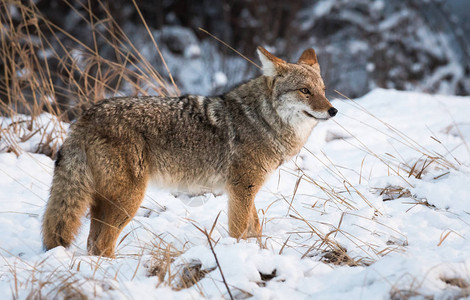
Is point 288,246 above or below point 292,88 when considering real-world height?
below

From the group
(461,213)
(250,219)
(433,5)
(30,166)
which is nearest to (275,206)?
(250,219)

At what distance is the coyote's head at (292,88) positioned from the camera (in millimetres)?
3874

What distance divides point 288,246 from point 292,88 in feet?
5.19

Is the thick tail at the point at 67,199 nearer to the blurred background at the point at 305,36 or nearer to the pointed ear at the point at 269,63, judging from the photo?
the pointed ear at the point at 269,63

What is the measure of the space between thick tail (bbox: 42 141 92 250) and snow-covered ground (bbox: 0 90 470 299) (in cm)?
15

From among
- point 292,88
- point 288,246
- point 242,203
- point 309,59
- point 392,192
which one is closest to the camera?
point 288,246

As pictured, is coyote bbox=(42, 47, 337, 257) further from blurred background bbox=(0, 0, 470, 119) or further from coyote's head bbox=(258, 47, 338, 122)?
blurred background bbox=(0, 0, 470, 119)

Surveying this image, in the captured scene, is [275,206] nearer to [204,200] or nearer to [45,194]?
[204,200]

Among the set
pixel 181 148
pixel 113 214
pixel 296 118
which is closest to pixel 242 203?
pixel 181 148

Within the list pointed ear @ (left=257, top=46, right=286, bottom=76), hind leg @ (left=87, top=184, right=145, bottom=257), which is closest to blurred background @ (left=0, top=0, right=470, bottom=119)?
pointed ear @ (left=257, top=46, right=286, bottom=76)

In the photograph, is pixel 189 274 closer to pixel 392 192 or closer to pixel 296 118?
pixel 296 118

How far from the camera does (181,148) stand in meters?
3.76

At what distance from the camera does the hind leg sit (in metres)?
3.46

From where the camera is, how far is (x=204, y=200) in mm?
4816
